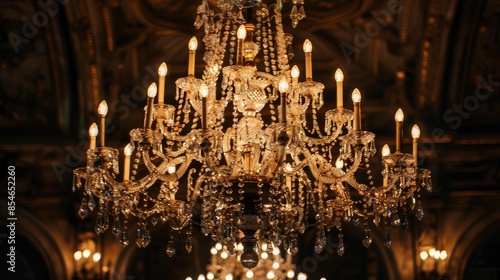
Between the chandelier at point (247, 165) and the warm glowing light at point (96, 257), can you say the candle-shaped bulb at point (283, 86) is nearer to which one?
the chandelier at point (247, 165)

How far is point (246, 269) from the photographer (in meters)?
10.4

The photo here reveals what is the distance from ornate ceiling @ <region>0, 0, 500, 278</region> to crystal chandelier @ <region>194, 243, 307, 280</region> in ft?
5.98

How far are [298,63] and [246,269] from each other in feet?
8.31

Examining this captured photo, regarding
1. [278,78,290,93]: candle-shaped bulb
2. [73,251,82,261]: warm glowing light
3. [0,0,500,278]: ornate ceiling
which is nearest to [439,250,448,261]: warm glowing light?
[0,0,500,278]: ornate ceiling

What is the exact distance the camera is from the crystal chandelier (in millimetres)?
10312

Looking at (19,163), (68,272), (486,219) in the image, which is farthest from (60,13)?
(486,219)

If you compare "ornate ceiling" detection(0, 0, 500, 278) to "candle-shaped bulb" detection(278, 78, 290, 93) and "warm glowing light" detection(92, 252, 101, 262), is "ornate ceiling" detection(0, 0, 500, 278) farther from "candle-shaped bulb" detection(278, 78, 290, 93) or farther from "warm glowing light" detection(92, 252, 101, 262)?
"candle-shaped bulb" detection(278, 78, 290, 93)

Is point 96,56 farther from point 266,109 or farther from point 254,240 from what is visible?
point 254,240

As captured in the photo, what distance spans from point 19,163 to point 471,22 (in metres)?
5.59

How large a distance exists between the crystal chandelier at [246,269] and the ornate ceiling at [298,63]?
5.98 ft

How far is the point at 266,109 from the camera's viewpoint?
10938mm

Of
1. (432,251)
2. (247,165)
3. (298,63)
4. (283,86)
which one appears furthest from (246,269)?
(283,86)

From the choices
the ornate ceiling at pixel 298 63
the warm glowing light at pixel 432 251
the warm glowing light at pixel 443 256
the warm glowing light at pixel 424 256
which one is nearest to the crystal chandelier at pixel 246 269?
the warm glowing light at pixel 424 256

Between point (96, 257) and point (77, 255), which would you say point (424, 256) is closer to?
point (96, 257)
